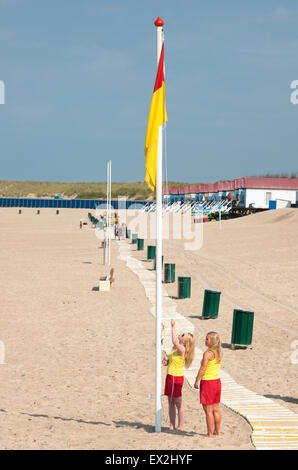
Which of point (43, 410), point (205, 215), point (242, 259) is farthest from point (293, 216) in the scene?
point (43, 410)

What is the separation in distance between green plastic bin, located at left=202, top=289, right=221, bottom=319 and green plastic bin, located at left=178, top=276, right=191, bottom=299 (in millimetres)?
3033

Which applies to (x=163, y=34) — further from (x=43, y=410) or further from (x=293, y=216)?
(x=293, y=216)

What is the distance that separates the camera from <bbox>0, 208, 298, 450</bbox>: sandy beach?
7938 mm

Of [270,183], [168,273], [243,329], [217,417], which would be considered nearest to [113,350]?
[243,329]

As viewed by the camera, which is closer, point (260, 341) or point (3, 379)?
point (3, 379)

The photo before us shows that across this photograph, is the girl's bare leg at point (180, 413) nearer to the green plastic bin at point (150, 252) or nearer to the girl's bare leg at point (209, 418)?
the girl's bare leg at point (209, 418)

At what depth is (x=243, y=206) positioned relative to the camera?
200ft

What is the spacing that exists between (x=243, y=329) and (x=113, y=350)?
108 inches

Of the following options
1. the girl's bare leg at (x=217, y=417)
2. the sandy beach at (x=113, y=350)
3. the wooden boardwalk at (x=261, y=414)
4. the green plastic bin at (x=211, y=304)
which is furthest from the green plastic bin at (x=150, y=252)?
the girl's bare leg at (x=217, y=417)

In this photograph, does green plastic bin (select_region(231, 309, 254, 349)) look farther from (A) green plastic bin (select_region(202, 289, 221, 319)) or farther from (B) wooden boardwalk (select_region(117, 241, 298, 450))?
(A) green plastic bin (select_region(202, 289, 221, 319))

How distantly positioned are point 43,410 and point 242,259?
20389mm

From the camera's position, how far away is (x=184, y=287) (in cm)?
1889

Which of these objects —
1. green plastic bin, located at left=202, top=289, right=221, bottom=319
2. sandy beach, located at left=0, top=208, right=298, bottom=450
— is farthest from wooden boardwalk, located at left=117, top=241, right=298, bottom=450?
green plastic bin, located at left=202, top=289, right=221, bottom=319

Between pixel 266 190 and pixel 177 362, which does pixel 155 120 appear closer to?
pixel 177 362
